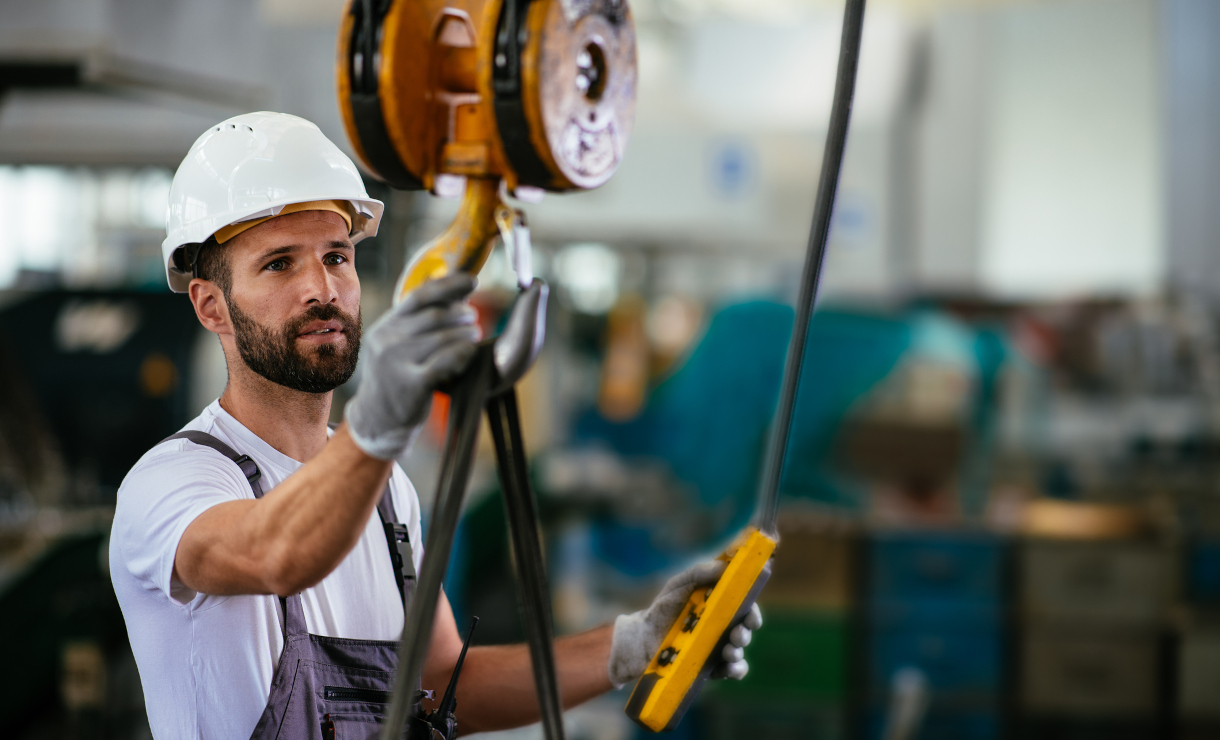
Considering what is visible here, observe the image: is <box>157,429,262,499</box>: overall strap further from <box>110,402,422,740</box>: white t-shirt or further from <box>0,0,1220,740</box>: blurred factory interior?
<box>0,0,1220,740</box>: blurred factory interior

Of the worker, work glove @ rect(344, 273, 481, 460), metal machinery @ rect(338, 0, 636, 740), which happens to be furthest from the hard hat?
work glove @ rect(344, 273, 481, 460)

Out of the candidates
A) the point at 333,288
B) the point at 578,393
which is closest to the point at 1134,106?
the point at 578,393

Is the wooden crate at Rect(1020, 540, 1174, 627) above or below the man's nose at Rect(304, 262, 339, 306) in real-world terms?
below

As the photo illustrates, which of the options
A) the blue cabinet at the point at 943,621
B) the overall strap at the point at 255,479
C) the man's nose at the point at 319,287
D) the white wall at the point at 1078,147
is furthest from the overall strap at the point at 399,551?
the white wall at the point at 1078,147

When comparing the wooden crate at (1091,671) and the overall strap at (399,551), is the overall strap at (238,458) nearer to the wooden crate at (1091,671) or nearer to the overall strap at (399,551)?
the overall strap at (399,551)

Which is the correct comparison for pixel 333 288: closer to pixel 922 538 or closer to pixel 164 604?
pixel 164 604

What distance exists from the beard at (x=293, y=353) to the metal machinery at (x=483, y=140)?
170mm

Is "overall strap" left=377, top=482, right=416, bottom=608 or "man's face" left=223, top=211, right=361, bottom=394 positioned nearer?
"man's face" left=223, top=211, right=361, bottom=394

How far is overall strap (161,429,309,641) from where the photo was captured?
1.00m

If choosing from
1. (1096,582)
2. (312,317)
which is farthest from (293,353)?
(1096,582)

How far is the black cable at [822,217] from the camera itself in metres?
1.05

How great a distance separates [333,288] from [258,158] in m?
0.14

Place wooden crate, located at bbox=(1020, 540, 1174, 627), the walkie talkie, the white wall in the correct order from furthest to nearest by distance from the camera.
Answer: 1. the white wall
2. wooden crate, located at bbox=(1020, 540, 1174, 627)
3. the walkie talkie

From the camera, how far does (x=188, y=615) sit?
3.26 feet
